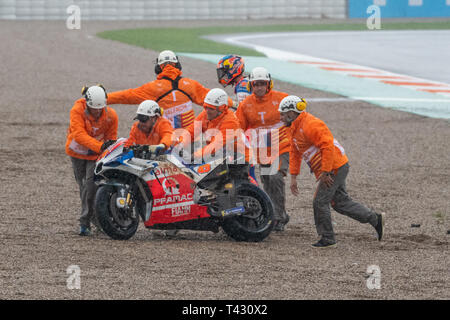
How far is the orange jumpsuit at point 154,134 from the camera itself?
10055 mm

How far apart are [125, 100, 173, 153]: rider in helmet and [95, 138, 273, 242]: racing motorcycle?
196 mm

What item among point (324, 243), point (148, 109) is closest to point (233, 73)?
point (148, 109)

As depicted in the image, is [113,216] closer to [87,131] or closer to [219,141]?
[87,131]

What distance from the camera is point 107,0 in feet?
139

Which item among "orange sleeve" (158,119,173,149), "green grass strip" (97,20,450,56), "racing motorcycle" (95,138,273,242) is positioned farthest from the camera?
"green grass strip" (97,20,450,56)

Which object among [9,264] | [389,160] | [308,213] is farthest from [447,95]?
[9,264]

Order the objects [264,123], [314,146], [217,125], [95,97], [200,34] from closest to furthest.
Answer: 1. [314,146]
2. [95,97]
3. [217,125]
4. [264,123]
5. [200,34]

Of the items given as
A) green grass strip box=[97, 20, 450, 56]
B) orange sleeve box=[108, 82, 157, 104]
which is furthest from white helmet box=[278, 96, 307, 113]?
green grass strip box=[97, 20, 450, 56]

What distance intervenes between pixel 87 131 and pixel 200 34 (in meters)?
27.1

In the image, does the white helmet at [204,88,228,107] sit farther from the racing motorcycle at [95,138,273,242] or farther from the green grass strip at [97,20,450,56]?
the green grass strip at [97,20,450,56]

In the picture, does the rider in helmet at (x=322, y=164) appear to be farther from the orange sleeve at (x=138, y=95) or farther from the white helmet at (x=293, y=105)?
the orange sleeve at (x=138, y=95)

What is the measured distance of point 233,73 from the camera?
447 inches

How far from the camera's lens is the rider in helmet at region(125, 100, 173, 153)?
991 cm

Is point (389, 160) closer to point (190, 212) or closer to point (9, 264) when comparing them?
point (190, 212)
